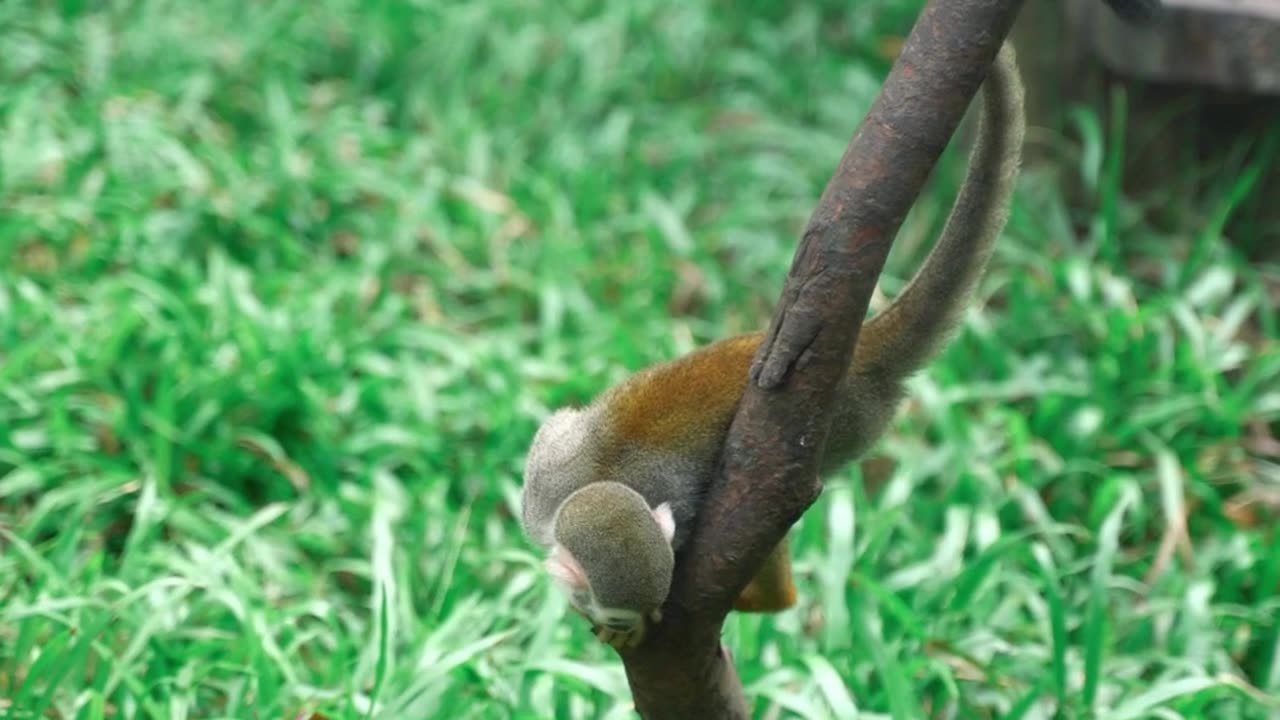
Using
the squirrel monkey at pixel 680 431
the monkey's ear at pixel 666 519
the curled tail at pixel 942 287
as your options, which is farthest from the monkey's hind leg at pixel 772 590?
the monkey's ear at pixel 666 519

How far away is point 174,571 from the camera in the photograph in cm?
309

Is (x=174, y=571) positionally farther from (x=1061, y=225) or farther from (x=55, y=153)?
(x=1061, y=225)

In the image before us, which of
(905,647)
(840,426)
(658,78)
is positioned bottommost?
(658,78)

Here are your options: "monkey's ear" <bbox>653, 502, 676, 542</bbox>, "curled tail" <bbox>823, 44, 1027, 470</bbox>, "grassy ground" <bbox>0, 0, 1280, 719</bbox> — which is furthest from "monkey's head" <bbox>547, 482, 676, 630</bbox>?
"grassy ground" <bbox>0, 0, 1280, 719</bbox>

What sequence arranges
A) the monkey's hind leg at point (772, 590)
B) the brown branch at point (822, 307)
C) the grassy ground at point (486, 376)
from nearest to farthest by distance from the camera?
the brown branch at point (822, 307), the monkey's hind leg at point (772, 590), the grassy ground at point (486, 376)

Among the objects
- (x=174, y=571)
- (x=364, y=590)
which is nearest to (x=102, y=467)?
(x=174, y=571)

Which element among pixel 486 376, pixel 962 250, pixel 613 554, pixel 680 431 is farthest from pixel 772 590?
pixel 486 376

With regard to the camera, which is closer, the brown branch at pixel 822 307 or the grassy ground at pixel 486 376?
the brown branch at pixel 822 307

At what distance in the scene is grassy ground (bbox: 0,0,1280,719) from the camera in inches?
112

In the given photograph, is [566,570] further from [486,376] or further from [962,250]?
[486,376]

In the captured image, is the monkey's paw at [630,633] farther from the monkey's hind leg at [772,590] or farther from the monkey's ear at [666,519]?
the monkey's hind leg at [772,590]

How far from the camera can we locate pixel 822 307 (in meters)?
1.78

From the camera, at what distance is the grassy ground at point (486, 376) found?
2.85m

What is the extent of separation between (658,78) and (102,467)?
10.6 feet
